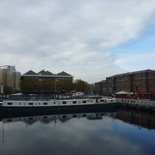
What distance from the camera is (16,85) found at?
628 feet

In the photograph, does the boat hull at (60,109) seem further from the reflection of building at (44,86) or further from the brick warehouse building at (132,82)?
the reflection of building at (44,86)

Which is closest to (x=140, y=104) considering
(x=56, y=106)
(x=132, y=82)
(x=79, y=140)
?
(x=56, y=106)

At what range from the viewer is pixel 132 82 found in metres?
118

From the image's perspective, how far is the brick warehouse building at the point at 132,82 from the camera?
103m

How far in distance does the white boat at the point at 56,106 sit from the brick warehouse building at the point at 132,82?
154 ft

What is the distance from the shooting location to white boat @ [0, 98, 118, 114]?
55.5 metres

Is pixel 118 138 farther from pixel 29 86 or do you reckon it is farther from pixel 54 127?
pixel 29 86

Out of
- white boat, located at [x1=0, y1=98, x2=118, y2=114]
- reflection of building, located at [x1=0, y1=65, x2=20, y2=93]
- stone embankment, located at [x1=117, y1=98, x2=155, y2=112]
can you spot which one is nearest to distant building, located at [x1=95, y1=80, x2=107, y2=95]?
reflection of building, located at [x1=0, y1=65, x2=20, y2=93]

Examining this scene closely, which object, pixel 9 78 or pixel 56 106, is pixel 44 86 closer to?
pixel 56 106

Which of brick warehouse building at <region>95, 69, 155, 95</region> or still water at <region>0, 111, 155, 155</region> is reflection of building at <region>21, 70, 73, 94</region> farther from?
still water at <region>0, 111, 155, 155</region>

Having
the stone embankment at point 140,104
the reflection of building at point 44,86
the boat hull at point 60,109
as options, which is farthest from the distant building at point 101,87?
the boat hull at point 60,109

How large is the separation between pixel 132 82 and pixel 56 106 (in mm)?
67801

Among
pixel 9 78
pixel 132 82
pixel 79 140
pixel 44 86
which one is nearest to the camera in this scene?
pixel 79 140

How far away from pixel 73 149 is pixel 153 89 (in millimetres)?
83563
